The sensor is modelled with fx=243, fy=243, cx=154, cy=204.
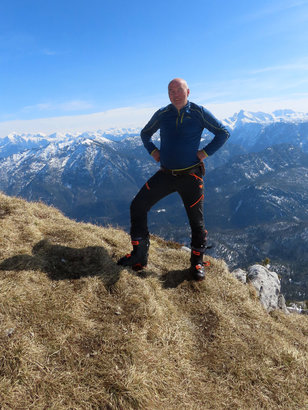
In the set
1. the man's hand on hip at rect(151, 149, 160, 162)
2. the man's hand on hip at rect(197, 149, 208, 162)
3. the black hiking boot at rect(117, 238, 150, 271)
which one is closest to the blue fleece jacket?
the man's hand on hip at rect(197, 149, 208, 162)

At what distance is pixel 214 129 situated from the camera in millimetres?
9367

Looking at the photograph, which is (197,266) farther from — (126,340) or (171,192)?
(126,340)

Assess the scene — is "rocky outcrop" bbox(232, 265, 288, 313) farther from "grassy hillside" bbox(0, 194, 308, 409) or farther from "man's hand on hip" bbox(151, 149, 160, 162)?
"man's hand on hip" bbox(151, 149, 160, 162)

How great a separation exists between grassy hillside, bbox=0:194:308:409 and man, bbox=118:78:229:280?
1.27 m

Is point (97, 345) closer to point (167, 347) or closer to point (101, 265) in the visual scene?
point (167, 347)

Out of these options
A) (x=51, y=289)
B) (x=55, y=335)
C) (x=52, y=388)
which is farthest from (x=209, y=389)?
(x=51, y=289)

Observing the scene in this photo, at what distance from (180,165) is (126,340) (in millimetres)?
5965

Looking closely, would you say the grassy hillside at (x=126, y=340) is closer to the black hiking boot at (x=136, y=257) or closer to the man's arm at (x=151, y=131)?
the black hiking boot at (x=136, y=257)

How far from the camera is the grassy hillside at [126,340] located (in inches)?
201

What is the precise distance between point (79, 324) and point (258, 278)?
10.9 meters

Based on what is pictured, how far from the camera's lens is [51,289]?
24.4 ft

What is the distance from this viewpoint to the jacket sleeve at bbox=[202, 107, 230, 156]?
905cm

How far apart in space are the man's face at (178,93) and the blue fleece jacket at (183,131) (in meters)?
0.24

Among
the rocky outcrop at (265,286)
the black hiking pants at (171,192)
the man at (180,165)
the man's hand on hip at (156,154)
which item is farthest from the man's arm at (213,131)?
the rocky outcrop at (265,286)
